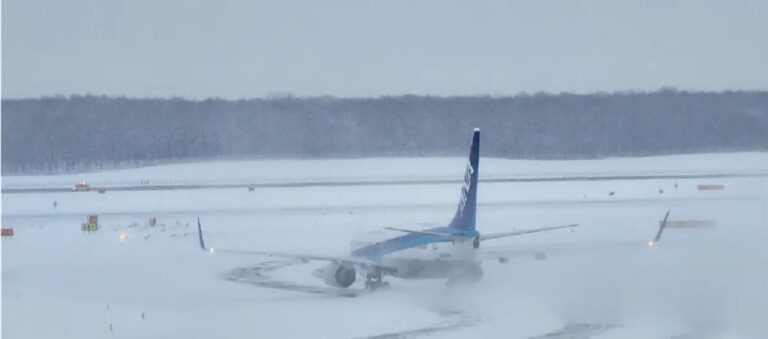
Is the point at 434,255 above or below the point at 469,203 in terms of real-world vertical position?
below

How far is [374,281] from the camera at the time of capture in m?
32.1

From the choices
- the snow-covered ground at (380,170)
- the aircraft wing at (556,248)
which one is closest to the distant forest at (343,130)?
the snow-covered ground at (380,170)

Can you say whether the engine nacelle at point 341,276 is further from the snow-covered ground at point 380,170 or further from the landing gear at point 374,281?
the snow-covered ground at point 380,170

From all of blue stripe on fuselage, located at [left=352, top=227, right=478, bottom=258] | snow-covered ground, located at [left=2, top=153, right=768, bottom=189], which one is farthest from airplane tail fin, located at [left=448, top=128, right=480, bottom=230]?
snow-covered ground, located at [left=2, top=153, right=768, bottom=189]

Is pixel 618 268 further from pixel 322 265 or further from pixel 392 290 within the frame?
pixel 322 265

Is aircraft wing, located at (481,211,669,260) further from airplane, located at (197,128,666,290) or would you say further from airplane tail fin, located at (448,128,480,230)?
airplane tail fin, located at (448,128,480,230)

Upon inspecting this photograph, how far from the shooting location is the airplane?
29.9 m

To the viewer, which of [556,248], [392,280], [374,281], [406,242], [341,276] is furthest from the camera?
[556,248]

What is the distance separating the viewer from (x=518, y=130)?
90438 mm

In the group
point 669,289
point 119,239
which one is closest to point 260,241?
point 119,239

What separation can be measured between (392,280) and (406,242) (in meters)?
3.17

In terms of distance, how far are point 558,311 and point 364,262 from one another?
23.7 feet

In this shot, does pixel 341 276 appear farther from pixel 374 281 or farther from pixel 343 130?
pixel 343 130

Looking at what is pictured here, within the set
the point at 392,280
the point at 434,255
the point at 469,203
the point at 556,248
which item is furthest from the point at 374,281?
the point at 556,248
